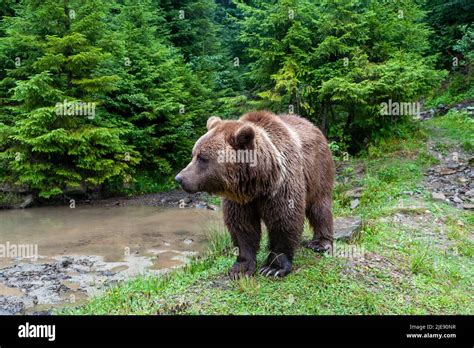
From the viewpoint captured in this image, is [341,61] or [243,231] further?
[341,61]

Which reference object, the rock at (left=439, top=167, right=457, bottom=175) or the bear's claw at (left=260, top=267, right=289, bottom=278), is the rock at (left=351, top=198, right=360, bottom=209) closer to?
the rock at (left=439, top=167, right=457, bottom=175)

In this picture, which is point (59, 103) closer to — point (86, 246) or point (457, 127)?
point (86, 246)

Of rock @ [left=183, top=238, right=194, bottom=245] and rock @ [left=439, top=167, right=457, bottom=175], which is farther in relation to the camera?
rock @ [left=439, top=167, right=457, bottom=175]

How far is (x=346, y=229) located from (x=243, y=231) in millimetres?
2558

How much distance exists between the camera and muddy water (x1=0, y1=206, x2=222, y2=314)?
6789mm

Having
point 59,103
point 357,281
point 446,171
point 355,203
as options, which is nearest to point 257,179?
point 357,281

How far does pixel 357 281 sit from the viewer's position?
5016 mm

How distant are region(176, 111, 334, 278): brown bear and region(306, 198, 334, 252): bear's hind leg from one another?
341 millimetres

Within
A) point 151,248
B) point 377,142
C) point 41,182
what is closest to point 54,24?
point 41,182

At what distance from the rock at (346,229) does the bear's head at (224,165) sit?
2571 millimetres

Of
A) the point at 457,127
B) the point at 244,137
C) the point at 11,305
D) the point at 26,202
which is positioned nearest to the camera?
the point at 244,137

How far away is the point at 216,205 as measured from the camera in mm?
13711

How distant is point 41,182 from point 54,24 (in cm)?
493

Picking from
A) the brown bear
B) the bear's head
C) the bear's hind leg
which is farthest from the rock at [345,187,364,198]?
the bear's head
